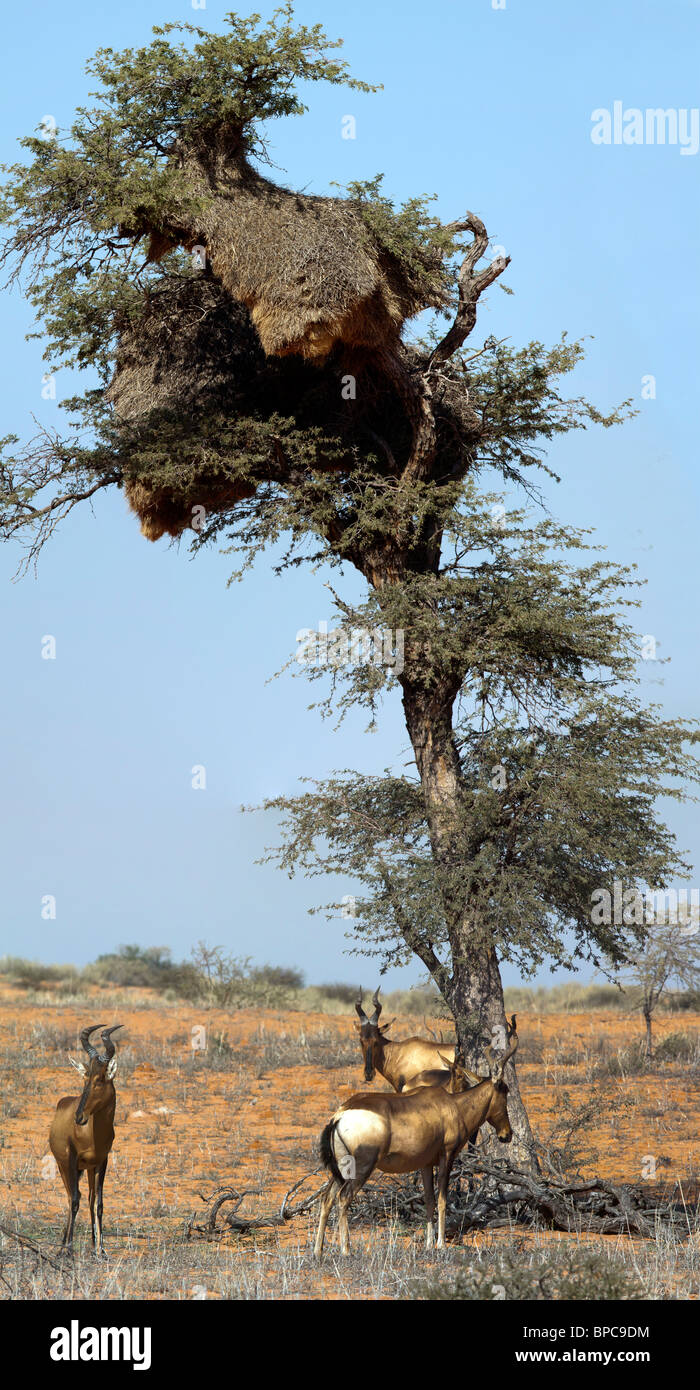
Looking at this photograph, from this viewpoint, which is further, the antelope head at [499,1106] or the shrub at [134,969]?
the shrub at [134,969]

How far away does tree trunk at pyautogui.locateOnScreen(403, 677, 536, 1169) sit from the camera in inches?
533

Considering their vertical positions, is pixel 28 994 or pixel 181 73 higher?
pixel 181 73

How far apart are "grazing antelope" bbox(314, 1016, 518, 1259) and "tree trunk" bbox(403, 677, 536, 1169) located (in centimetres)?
331

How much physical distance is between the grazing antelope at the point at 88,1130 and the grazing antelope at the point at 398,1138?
5.51ft

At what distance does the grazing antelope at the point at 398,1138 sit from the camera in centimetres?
906

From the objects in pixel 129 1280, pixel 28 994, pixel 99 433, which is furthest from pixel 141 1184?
pixel 28 994

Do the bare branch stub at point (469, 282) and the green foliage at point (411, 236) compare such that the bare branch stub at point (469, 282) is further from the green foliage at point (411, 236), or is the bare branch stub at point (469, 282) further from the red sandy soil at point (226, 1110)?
the red sandy soil at point (226, 1110)

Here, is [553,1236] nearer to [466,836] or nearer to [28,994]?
[466,836]

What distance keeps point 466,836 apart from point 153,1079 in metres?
10.1

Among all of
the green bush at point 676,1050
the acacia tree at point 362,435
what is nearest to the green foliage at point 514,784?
the acacia tree at point 362,435

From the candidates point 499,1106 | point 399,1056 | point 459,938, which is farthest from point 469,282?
point 499,1106

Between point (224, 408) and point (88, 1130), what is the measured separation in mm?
9976

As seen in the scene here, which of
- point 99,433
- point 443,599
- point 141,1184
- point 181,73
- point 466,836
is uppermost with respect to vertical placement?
point 181,73
